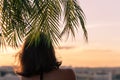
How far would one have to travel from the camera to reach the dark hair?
4.64 metres

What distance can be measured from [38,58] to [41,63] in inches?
2.1

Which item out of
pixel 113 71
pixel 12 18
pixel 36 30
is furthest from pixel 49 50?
pixel 113 71

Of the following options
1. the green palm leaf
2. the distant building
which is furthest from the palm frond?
the distant building

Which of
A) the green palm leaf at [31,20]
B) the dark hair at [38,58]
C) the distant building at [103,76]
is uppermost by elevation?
the green palm leaf at [31,20]

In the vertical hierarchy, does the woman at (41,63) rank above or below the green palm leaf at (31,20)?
below

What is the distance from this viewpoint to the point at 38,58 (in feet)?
15.2

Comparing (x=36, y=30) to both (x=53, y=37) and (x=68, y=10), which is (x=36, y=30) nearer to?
(x=53, y=37)

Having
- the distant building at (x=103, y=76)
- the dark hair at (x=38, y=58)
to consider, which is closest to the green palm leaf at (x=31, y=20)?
the dark hair at (x=38, y=58)

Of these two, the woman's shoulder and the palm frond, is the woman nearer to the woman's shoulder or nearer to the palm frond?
the woman's shoulder

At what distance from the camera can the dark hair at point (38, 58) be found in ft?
15.2

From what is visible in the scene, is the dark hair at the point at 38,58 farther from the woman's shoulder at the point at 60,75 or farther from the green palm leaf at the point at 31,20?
the green palm leaf at the point at 31,20

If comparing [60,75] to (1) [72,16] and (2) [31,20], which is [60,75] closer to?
(2) [31,20]

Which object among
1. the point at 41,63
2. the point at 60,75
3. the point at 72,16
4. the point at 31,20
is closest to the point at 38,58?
the point at 41,63

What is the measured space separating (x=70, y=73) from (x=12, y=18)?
93.1 inches
